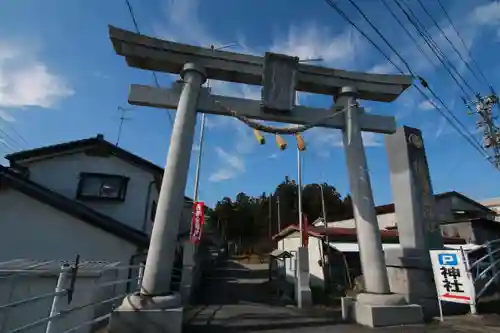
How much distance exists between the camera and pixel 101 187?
15.6m

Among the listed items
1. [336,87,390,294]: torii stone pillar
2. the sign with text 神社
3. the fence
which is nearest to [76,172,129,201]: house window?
the fence

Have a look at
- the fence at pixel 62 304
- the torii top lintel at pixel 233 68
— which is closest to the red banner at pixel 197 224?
the torii top lintel at pixel 233 68

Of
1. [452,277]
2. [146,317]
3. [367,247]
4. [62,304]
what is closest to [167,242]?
[146,317]

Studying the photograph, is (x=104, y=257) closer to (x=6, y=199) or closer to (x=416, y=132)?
(x=6, y=199)

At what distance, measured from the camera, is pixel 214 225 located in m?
45.9

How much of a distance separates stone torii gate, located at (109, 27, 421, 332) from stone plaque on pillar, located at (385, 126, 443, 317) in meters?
1.13

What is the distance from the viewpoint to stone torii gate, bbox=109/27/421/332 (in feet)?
20.3

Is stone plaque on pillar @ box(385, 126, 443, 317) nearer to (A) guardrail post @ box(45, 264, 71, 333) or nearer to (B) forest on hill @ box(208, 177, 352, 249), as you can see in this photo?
(A) guardrail post @ box(45, 264, 71, 333)

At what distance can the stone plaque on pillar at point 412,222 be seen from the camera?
313 inches

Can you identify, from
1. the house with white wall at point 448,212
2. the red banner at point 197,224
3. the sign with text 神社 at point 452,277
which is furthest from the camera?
the house with white wall at point 448,212

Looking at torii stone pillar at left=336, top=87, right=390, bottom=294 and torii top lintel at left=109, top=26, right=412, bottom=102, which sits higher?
torii top lintel at left=109, top=26, right=412, bottom=102

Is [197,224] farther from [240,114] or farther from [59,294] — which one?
[59,294]

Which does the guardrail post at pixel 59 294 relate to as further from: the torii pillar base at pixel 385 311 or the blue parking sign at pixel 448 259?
the blue parking sign at pixel 448 259

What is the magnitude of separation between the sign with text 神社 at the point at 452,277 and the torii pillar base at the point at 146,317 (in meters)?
6.49
